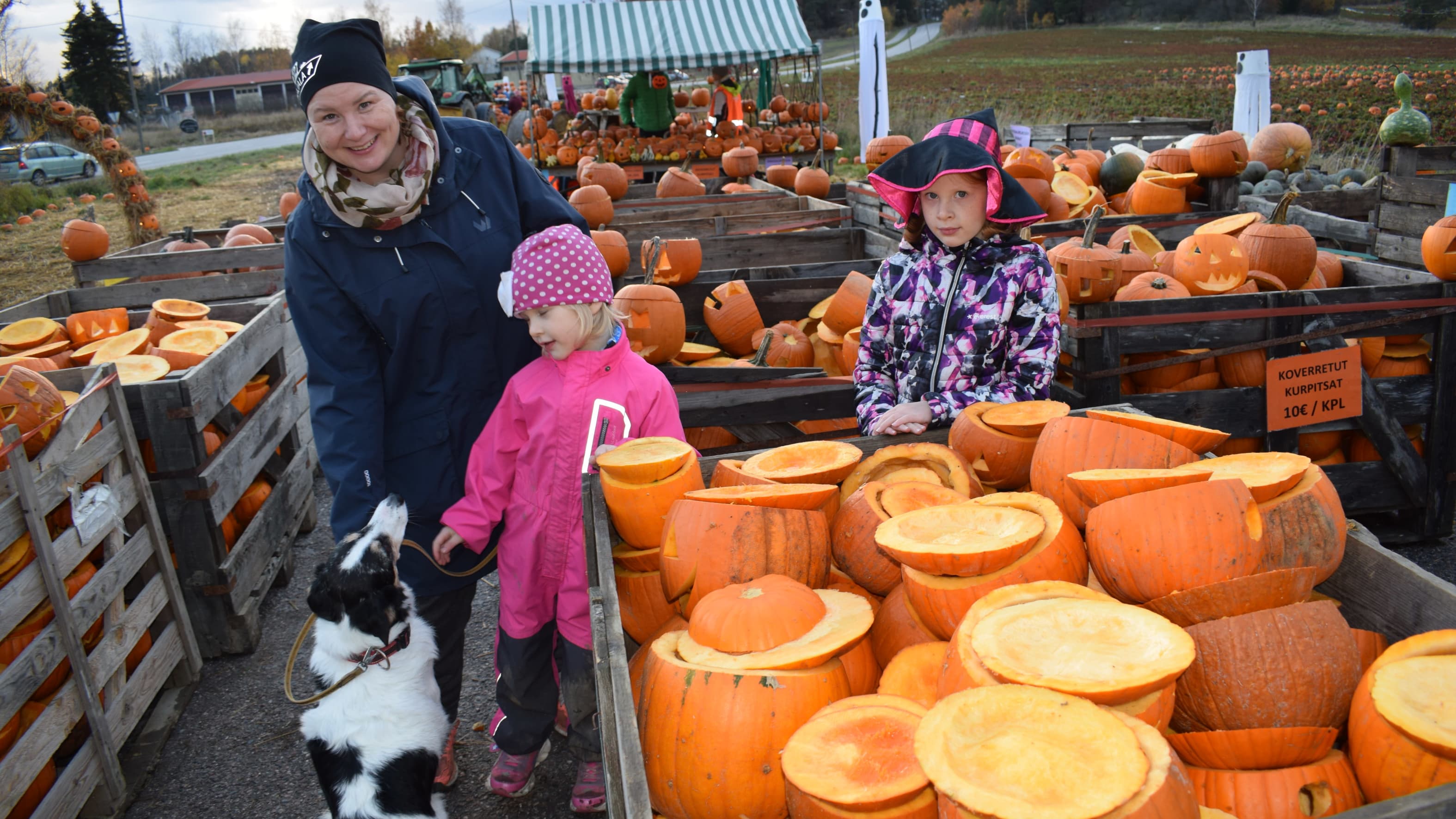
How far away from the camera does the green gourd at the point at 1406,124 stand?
696 centimetres

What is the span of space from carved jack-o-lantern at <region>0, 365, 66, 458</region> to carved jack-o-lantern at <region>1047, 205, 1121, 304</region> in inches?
154

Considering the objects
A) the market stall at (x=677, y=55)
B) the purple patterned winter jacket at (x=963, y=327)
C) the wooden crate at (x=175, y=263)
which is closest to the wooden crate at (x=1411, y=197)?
the purple patterned winter jacket at (x=963, y=327)

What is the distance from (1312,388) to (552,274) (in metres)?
3.48

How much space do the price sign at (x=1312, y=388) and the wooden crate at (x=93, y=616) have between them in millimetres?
4755

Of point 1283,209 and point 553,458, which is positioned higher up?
point 1283,209

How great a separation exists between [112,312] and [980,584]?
5262 mm

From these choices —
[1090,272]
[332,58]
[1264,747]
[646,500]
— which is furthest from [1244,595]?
[1090,272]

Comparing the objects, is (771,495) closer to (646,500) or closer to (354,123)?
(646,500)

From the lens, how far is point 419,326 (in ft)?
8.08

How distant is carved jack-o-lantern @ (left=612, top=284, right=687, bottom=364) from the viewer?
426cm

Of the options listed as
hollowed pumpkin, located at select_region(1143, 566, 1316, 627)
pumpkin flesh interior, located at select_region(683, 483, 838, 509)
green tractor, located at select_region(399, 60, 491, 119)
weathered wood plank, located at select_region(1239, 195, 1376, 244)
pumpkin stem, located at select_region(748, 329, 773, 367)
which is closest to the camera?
hollowed pumpkin, located at select_region(1143, 566, 1316, 627)

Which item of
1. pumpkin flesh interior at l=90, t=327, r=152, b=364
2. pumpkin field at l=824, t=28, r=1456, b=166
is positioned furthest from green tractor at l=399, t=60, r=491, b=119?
pumpkin flesh interior at l=90, t=327, r=152, b=364

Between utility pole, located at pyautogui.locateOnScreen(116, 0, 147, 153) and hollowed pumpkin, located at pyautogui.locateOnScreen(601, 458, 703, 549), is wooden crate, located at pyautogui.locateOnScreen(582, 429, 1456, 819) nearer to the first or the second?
hollowed pumpkin, located at pyautogui.locateOnScreen(601, 458, 703, 549)

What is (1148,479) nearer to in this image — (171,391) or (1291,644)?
(1291,644)
